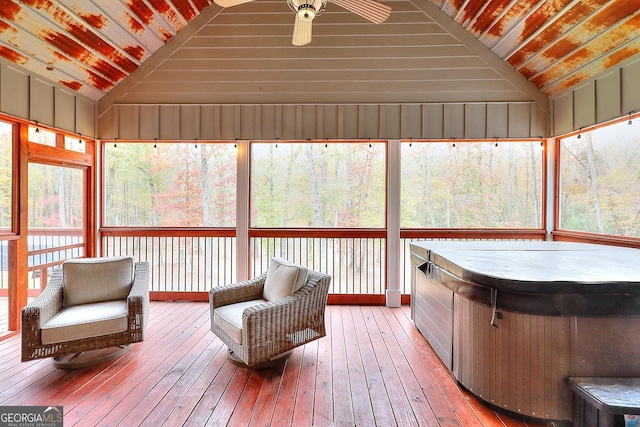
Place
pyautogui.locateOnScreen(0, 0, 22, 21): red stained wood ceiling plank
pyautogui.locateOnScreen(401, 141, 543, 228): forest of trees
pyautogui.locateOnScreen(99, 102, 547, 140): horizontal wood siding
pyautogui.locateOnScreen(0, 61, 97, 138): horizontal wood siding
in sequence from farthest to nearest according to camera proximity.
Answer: pyautogui.locateOnScreen(401, 141, 543, 228): forest of trees < pyautogui.locateOnScreen(99, 102, 547, 140): horizontal wood siding < pyautogui.locateOnScreen(0, 61, 97, 138): horizontal wood siding < pyautogui.locateOnScreen(0, 0, 22, 21): red stained wood ceiling plank

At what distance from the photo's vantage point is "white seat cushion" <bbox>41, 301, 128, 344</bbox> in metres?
2.35

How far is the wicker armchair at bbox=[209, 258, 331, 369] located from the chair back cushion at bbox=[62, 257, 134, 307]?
1.09m

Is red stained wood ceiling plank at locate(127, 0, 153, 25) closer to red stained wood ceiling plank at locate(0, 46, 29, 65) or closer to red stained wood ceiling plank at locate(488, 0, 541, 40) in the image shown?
red stained wood ceiling plank at locate(0, 46, 29, 65)

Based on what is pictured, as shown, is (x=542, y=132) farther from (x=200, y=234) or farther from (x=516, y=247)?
(x=200, y=234)

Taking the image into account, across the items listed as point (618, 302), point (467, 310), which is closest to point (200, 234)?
point (467, 310)

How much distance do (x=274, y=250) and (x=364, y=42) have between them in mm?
3313

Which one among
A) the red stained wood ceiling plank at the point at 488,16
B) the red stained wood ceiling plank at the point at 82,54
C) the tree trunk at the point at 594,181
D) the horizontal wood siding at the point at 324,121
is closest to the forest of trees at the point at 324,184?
the horizontal wood siding at the point at 324,121

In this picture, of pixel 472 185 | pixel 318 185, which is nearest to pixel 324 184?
pixel 318 185

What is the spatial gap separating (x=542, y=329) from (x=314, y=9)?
2.71 m

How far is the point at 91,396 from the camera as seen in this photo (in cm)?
214

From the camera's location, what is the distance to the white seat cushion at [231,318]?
2.42 m

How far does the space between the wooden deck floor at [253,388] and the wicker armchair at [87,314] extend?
0.68 ft

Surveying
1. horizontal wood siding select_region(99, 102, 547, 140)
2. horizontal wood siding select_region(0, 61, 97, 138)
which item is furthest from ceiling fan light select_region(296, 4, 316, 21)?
horizontal wood siding select_region(0, 61, 97, 138)

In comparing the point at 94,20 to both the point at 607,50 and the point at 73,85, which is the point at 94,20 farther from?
the point at 607,50
